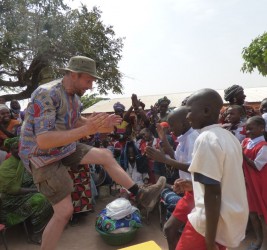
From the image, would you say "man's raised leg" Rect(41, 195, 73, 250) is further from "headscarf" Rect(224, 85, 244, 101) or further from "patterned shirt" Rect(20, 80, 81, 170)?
"headscarf" Rect(224, 85, 244, 101)

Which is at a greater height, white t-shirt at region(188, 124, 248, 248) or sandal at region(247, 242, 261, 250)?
white t-shirt at region(188, 124, 248, 248)

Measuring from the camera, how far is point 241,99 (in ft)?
14.1

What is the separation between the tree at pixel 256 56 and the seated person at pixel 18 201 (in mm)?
15736

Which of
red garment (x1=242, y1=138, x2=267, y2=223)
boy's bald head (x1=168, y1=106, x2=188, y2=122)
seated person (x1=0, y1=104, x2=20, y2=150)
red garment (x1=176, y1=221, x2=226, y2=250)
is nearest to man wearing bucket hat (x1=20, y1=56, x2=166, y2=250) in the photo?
boy's bald head (x1=168, y1=106, x2=188, y2=122)

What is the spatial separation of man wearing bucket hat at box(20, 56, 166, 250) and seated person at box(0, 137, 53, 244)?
146cm

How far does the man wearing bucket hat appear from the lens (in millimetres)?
2459

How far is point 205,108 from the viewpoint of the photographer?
184cm

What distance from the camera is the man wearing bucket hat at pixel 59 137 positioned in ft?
8.07

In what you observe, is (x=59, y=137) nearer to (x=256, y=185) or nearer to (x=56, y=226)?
(x=56, y=226)

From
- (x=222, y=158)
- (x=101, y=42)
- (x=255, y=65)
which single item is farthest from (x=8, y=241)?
(x=255, y=65)

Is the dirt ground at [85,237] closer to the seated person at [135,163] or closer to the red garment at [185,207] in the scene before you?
the seated person at [135,163]

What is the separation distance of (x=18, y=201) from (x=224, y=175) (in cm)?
329

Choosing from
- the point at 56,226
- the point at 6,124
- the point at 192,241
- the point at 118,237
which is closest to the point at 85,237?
the point at 118,237

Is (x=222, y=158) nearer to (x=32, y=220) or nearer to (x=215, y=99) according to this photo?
(x=215, y=99)
